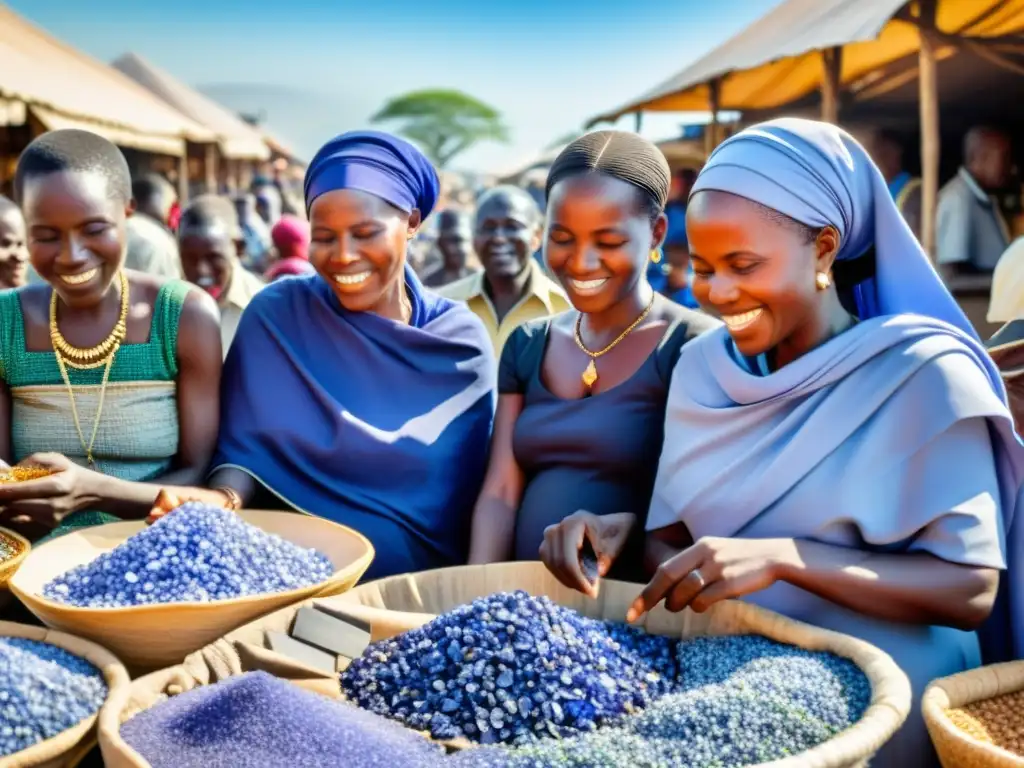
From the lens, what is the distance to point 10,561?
181 centimetres

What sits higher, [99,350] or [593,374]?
[99,350]

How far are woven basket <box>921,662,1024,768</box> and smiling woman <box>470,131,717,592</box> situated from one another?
67 cm

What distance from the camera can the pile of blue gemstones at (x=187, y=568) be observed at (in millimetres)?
1708

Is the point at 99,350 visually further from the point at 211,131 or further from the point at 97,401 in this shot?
the point at 211,131

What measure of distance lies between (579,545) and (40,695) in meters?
0.92

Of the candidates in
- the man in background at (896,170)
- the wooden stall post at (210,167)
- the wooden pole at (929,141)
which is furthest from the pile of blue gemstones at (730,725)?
the wooden stall post at (210,167)

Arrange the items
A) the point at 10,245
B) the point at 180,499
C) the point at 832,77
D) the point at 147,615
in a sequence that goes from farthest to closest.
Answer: the point at 832,77
the point at 10,245
the point at 180,499
the point at 147,615

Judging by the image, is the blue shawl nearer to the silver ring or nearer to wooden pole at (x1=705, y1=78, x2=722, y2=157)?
the silver ring

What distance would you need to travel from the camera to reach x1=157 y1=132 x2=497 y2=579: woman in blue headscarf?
233 cm

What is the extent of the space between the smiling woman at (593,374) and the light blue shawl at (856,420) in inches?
8.0

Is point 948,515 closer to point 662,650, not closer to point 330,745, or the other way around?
point 662,650

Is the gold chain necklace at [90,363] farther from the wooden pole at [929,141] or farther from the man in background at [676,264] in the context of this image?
the wooden pole at [929,141]

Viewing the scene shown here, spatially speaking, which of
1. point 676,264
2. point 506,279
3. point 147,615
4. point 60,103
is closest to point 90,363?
point 147,615

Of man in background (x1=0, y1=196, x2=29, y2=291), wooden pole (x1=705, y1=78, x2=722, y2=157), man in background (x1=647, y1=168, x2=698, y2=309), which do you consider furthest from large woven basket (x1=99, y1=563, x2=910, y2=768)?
wooden pole (x1=705, y1=78, x2=722, y2=157)
